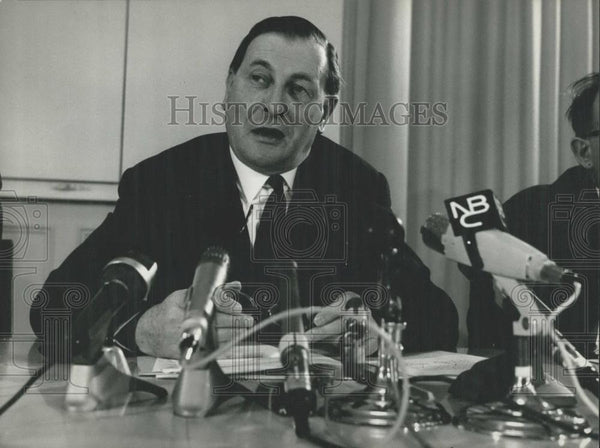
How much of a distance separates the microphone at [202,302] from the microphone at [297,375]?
0.10 metres

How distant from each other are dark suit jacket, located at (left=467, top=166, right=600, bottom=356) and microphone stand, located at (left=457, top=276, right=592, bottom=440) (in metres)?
0.54

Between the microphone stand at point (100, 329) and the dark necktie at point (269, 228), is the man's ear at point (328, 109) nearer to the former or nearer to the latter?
the dark necktie at point (269, 228)

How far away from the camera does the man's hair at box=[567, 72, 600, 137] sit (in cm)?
125

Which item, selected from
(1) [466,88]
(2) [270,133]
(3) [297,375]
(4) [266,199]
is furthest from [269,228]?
(3) [297,375]

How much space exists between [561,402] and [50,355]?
0.81m

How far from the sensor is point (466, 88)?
1.26 metres

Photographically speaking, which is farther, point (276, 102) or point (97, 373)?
point (276, 102)

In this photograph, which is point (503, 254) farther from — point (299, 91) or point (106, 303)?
point (299, 91)

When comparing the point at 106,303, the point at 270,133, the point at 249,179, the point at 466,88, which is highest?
the point at 466,88

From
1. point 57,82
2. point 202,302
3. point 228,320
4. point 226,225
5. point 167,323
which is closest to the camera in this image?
point 202,302

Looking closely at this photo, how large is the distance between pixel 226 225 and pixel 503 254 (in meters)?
0.75

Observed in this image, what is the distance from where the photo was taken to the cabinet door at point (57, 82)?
1.18m

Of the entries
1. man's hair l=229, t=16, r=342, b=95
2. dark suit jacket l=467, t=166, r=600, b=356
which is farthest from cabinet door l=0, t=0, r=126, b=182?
dark suit jacket l=467, t=166, r=600, b=356

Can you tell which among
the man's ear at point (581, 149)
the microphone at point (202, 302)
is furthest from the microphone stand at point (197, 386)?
the man's ear at point (581, 149)
